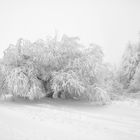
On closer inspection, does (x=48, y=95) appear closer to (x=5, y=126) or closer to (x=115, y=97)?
(x=115, y=97)

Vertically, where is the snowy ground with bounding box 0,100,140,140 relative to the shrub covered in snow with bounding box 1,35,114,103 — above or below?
below

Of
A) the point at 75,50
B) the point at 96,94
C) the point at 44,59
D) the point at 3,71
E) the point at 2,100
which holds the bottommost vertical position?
the point at 2,100

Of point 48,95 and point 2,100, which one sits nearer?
point 2,100

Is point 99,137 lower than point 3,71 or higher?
lower

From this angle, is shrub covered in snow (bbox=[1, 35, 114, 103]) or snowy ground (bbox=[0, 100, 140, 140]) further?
shrub covered in snow (bbox=[1, 35, 114, 103])

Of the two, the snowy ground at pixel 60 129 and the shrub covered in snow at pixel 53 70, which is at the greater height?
the shrub covered in snow at pixel 53 70

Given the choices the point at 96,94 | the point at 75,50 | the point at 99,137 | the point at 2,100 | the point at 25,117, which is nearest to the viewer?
the point at 99,137

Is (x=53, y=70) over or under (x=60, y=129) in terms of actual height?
over

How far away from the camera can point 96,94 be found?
963cm

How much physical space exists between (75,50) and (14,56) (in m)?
4.20

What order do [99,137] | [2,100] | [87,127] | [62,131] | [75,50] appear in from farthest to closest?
[75,50] → [2,100] → [87,127] → [62,131] → [99,137]

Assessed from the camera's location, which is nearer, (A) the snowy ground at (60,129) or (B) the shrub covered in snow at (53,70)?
(A) the snowy ground at (60,129)

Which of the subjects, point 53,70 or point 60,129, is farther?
point 53,70

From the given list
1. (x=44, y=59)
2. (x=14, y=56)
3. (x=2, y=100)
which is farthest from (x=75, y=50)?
(x=2, y=100)
